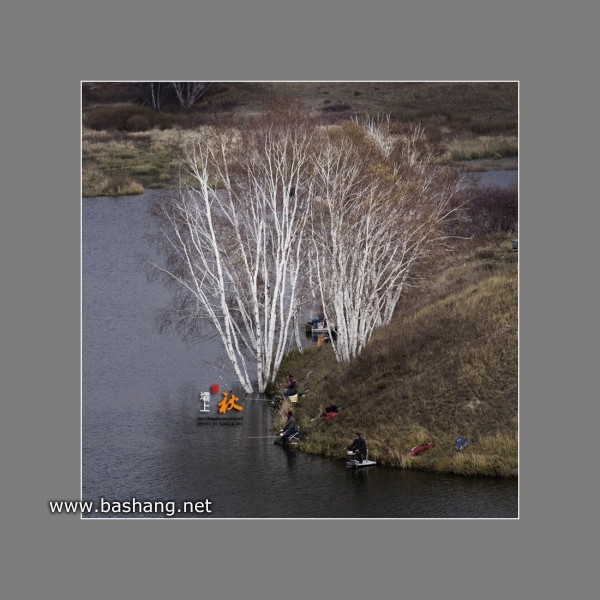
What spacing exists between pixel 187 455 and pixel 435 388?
7.86 meters

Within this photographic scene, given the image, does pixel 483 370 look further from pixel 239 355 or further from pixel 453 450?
pixel 239 355

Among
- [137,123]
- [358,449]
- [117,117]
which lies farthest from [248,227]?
[358,449]

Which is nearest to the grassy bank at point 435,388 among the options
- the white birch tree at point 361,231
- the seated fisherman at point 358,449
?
the seated fisherman at point 358,449

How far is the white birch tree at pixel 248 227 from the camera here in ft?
174

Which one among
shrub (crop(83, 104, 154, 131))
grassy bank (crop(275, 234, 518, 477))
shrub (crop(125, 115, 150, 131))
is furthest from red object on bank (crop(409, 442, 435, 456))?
shrub (crop(125, 115, 150, 131))

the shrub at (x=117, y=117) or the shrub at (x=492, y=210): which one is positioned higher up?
the shrub at (x=117, y=117)

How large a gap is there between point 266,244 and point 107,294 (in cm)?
801

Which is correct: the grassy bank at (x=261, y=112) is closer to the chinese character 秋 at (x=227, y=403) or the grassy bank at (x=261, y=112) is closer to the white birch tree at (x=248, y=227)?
the white birch tree at (x=248, y=227)

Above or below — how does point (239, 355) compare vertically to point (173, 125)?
below

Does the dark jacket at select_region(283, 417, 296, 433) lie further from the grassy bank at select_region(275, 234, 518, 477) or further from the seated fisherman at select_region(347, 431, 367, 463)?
the seated fisherman at select_region(347, 431, 367, 463)

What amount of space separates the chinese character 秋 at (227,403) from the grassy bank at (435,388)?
1837 mm
